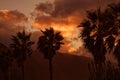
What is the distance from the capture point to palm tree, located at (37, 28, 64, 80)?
60.0 meters

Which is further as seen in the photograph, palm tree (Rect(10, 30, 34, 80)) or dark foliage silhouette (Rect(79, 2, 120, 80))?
palm tree (Rect(10, 30, 34, 80))

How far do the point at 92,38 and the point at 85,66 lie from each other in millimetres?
119970

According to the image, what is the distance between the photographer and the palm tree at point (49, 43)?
59969 mm

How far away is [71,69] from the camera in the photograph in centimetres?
16588

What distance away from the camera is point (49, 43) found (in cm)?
6016

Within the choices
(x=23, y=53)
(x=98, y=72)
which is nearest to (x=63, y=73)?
(x=23, y=53)

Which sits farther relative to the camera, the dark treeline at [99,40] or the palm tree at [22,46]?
the palm tree at [22,46]

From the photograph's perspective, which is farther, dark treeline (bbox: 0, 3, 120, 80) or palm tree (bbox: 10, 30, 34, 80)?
palm tree (bbox: 10, 30, 34, 80)

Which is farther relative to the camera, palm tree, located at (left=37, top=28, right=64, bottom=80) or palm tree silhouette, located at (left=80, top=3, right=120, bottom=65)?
palm tree, located at (left=37, top=28, right=64, bottom=80)

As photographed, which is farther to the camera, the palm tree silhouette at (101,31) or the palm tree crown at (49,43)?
the palm tree crown at (49,43)

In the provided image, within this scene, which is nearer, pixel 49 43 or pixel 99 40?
pixel 99 40

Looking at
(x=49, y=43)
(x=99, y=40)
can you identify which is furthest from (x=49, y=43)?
(x=99, y=40)

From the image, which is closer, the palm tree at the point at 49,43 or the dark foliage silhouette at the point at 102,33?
the dark foliage silhouette at the point at 102,33

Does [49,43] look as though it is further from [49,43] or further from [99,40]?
[99,40]
